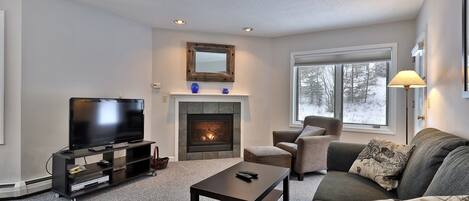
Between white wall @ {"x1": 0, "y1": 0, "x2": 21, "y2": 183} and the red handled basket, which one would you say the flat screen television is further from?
white wall @ {"x1": 0, "y1": 0, "x2": 21, "y2": 183}

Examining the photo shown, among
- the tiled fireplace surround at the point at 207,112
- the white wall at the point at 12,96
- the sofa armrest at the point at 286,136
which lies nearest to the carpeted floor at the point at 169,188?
the white wall at the point at 12,96

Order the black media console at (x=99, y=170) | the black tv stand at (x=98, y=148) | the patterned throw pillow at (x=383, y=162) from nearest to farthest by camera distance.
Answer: the patterned throw pillow at (x=383, y=162) → the black media console at (x=99, y=170) → the black tv stand at (x=98, y=148)

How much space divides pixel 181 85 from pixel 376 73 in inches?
126

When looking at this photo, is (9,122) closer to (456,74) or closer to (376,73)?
(456,74)

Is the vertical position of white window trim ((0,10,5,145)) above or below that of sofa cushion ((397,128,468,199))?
above

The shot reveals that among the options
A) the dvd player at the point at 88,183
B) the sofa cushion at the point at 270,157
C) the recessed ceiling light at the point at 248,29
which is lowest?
the dvd player at the point at 88,183

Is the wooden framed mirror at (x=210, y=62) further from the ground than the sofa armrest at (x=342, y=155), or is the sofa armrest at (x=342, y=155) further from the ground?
the wooden framed mirror at (x=210, y=62)

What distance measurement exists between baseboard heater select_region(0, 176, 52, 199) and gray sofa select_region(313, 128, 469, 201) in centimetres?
299

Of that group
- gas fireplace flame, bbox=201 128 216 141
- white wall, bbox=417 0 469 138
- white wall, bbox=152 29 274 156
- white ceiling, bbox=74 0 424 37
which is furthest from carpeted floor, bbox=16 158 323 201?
white ceiling, bbox=74 0 424 37

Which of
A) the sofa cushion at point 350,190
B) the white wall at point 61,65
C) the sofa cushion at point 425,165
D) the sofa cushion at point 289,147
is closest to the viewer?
the sofa cushion at point 425,165

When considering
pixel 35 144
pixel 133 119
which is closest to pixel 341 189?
pixel 133 119

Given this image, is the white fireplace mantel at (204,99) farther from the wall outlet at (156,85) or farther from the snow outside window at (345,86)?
the snow outside window at (345,86)

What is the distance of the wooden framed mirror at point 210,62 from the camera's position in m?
4.71

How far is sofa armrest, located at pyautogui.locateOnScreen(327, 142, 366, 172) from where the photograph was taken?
2500 mm
